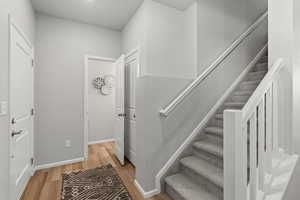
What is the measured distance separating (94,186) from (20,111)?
142 cm

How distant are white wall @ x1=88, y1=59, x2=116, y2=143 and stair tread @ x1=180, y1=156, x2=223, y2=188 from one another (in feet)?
9.60

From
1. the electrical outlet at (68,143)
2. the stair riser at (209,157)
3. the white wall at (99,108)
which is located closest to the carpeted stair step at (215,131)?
the stair riser at (209,157)

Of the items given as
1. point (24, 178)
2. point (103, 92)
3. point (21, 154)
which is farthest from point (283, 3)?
point (103, 92)

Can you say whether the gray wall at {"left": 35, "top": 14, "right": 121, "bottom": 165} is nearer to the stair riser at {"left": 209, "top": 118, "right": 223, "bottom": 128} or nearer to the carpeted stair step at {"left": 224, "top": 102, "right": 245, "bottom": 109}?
the stair riser at {"left": 209, "top": 118, "right": 223, "bottom": 128}

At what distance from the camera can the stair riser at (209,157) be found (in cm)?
176

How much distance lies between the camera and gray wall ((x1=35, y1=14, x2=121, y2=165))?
2600mm

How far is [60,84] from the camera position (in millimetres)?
2750

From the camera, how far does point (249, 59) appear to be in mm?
2926

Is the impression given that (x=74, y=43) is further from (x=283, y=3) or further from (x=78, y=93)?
(x=283, y=3)

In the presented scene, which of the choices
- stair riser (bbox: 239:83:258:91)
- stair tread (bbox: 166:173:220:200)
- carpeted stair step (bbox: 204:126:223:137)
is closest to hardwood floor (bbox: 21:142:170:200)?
stair tread (bbox: 166:173:220:200)

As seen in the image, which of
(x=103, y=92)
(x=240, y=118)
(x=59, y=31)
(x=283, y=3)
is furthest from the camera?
(x=103, y=92)

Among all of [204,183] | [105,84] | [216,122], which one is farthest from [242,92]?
[105,84]

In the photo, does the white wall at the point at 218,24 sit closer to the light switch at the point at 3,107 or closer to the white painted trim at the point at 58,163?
the light switch at the point at 3,107

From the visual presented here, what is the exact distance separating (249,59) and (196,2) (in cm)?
162
